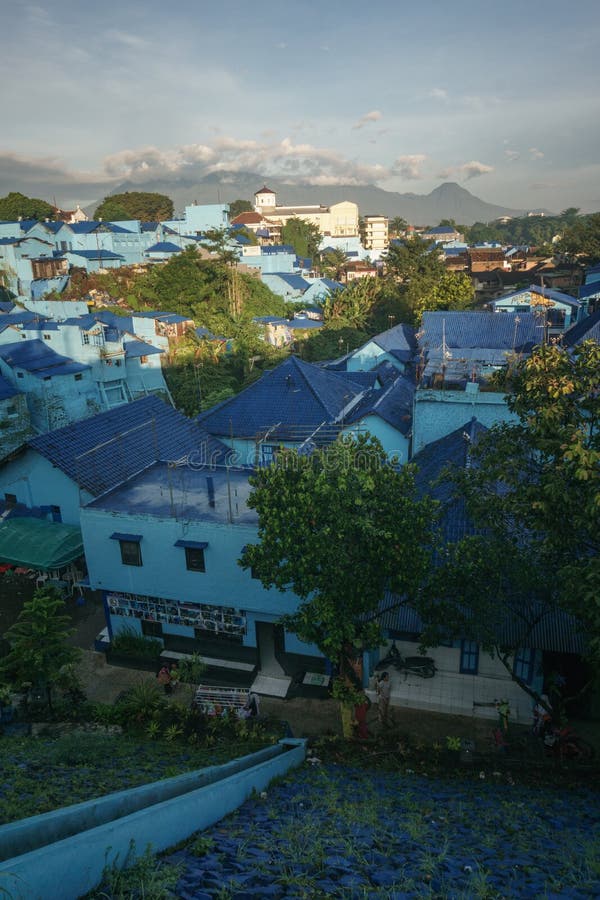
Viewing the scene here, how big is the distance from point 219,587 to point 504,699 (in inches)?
358

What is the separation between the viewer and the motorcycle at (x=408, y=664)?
56.4ft

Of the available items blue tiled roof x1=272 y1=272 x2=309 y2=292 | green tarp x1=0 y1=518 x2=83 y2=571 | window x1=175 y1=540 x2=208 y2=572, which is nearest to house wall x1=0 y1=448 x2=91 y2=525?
green tarp x1=0 y1=518 x2=83 y2=571

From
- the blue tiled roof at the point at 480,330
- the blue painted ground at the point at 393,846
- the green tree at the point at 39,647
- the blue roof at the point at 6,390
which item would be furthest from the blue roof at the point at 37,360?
the blue painted ground at the point at 393,846

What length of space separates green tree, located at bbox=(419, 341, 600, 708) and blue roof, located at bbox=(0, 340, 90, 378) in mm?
31839

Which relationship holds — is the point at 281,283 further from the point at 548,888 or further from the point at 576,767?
the point at 548,888

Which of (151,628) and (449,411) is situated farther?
(449,411)

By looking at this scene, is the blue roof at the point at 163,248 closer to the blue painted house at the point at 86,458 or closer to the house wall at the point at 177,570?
the blue painted house at the point at 86,458

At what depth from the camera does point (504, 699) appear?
16.2 m

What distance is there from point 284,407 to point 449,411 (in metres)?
9.27

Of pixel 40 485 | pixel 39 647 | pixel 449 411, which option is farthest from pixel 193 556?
pixel 449 411

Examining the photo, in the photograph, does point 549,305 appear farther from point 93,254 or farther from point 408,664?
point 93,254

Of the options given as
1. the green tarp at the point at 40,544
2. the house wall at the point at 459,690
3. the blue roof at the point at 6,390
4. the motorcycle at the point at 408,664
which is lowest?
the house wall at the point at 459,690

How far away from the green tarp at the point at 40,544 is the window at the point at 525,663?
1575cm

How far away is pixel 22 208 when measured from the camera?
81375mm
